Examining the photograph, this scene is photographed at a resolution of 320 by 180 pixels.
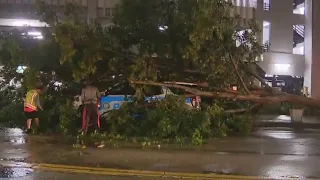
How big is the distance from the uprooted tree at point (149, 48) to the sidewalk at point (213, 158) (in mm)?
2252

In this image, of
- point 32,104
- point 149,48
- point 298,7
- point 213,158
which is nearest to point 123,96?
point 149,48

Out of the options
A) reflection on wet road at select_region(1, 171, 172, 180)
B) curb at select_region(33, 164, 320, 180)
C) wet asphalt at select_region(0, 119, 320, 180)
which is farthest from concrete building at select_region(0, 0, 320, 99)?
reflection on wet road at select_region(1, 171, 172, 180)

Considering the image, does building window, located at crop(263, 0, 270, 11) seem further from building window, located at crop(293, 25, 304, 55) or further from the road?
the road

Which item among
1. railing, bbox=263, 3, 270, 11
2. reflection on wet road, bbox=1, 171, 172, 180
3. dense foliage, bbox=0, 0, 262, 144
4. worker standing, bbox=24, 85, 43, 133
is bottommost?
reflection on wet road, bbox=1, 171, 172, 180

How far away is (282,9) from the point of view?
A: 107 feet

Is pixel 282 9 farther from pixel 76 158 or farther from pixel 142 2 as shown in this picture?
pixel 76 158

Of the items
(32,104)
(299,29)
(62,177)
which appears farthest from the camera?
(299,29)

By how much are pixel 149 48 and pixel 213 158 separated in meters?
4.37

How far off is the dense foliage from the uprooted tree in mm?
26

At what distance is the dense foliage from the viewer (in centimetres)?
1157

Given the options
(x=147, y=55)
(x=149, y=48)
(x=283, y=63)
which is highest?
(x=283, y=63)

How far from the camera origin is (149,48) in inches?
488

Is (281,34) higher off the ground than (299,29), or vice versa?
(299,29)

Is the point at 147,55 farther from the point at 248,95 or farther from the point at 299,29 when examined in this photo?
the point at 299,29
